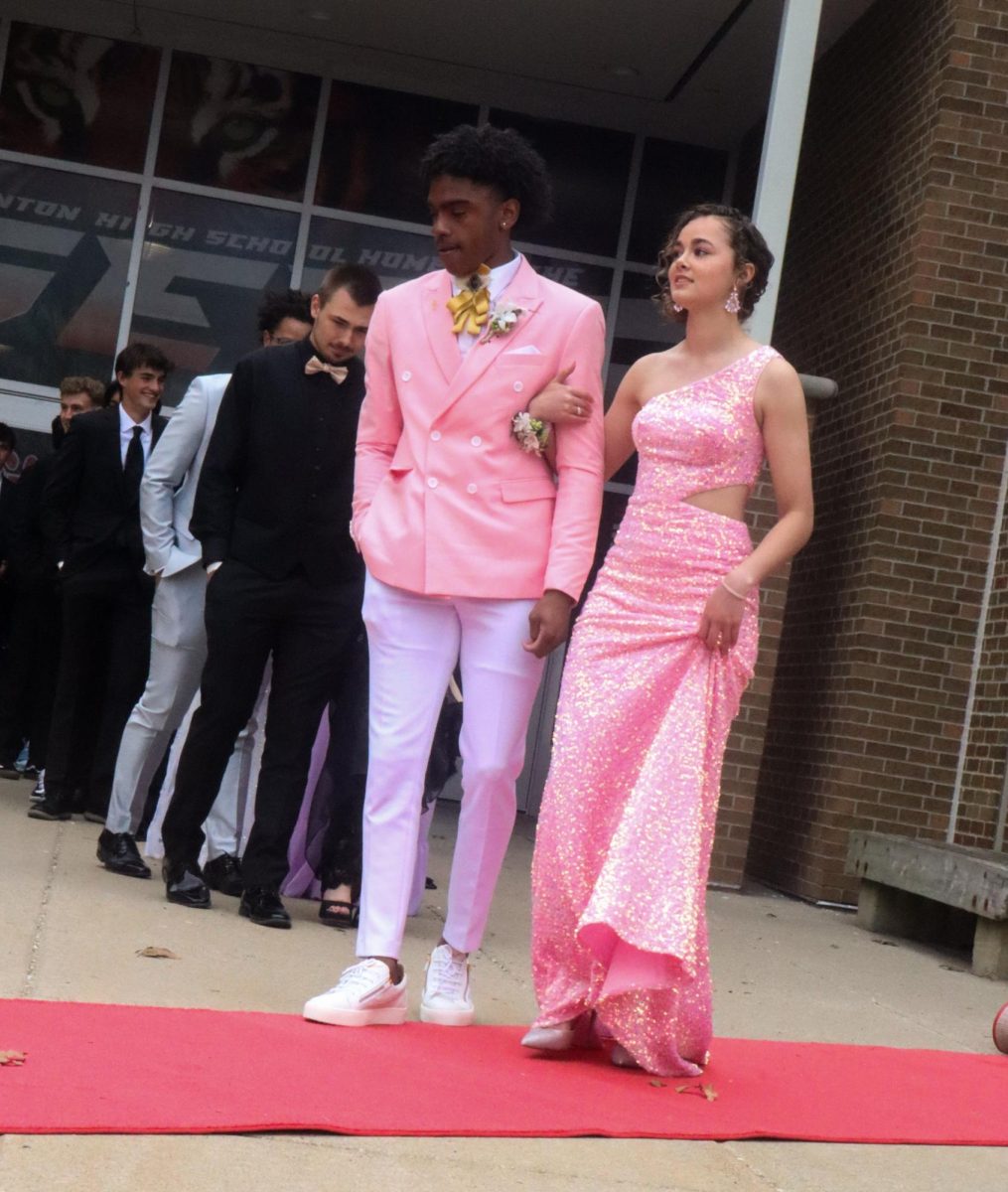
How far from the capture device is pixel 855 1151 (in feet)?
11.8

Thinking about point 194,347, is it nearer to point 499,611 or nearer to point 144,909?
point 144,909

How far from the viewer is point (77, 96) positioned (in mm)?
13211

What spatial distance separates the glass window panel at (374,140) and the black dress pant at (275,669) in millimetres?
8161

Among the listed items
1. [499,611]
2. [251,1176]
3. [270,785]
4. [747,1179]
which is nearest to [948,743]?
[270,785]

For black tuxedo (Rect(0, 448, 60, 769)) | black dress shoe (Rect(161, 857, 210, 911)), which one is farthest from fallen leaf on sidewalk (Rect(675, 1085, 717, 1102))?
black tuxedo (Rect(0, 448, 60, 769))

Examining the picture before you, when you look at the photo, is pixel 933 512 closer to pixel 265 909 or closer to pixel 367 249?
pixel 265 909

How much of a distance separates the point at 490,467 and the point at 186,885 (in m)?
2.24

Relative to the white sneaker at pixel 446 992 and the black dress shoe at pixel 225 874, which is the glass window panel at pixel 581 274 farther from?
the white sneaker at pixel 446 992

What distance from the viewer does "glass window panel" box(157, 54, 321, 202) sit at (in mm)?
13250

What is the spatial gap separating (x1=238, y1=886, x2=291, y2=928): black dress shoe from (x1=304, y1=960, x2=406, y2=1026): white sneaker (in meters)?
1.49

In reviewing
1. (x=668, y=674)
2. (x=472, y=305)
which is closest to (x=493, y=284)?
(x=472, y=305)

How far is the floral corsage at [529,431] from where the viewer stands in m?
4.34

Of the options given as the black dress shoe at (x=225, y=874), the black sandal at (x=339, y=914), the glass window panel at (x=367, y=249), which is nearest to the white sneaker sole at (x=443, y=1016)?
the black sandal at (x=339, y=914)

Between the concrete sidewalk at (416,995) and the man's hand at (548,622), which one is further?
the man's hand at (548,622)
